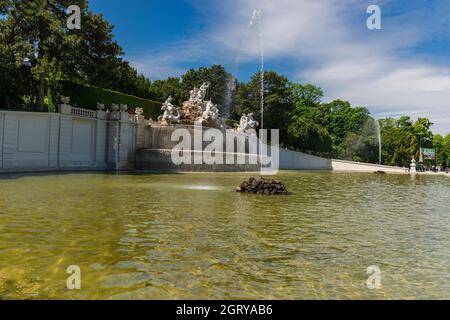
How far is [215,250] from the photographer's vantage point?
6203mm

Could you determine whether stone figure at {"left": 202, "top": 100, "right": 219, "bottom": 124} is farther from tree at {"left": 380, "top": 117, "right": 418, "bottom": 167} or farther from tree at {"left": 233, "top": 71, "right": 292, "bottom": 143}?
tree at {"left": 380, "top": 117, "right": 418, "bottom": 167}

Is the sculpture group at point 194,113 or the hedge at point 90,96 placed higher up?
the hedge at point 90,96

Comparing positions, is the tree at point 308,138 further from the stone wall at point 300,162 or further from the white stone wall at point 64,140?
the white stone wall at point 64,140

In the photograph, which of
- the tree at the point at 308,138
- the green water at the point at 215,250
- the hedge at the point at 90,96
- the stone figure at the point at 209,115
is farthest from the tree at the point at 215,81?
the green water at the point at 215,250

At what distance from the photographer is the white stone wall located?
24297mm

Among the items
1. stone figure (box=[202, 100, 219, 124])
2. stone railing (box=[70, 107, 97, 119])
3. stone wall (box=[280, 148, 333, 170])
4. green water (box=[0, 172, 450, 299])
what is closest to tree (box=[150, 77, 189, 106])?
stone wall (box=[280, 148, 333, 170])

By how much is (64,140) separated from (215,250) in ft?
79.7

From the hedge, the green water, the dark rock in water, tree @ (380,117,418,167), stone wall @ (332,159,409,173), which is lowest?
the green water

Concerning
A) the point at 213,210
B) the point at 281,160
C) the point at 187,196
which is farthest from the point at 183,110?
the point at 213,210

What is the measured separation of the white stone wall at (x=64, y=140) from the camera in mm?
24297

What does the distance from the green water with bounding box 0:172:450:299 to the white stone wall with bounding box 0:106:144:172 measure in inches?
593

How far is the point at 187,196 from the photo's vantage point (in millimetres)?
13336

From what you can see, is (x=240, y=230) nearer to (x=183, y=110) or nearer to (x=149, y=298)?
(x=149, y=298)

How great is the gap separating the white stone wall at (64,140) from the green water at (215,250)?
1505 centimetres
